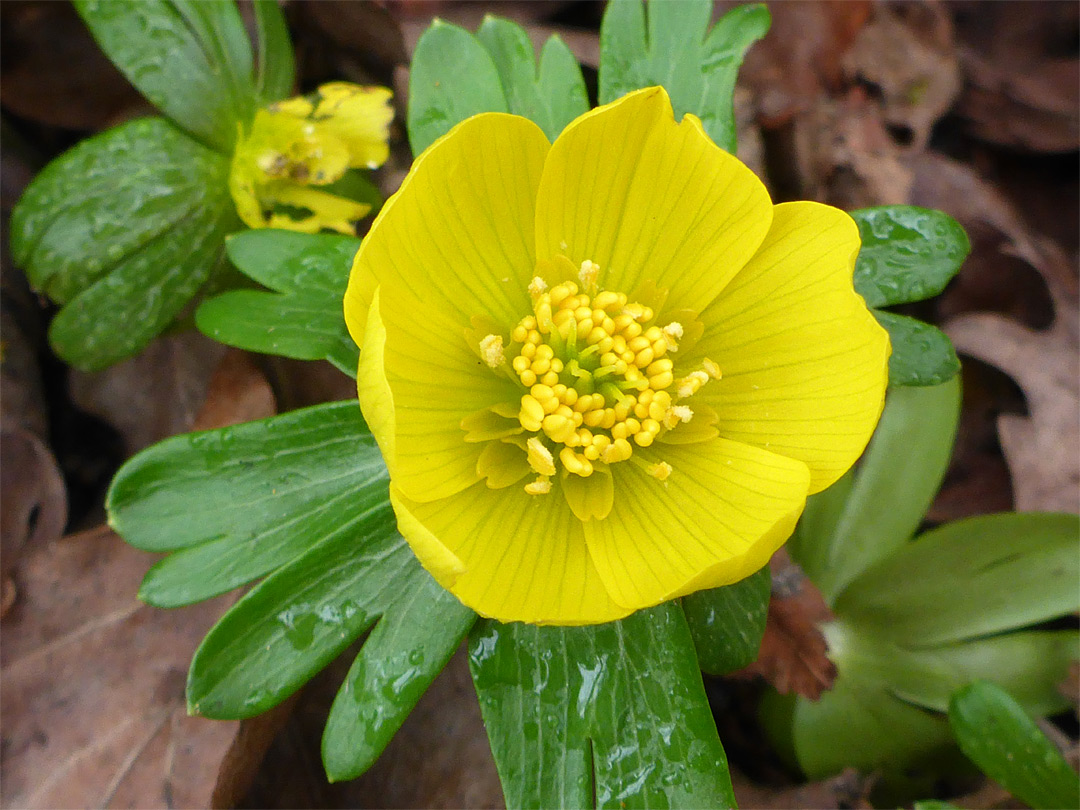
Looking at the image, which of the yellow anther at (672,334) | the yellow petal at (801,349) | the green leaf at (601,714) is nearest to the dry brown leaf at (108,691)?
the green leaf at (601,714)

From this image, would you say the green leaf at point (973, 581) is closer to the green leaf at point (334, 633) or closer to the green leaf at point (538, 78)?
the green leaf at point (334, 633)

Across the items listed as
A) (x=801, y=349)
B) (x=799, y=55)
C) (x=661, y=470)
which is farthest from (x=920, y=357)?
(x=799, y=55)

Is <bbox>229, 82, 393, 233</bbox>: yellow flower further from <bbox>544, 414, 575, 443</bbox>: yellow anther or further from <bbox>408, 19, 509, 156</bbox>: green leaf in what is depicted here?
<bbox>544, 414, 575, 443</bbox>: yellow anther

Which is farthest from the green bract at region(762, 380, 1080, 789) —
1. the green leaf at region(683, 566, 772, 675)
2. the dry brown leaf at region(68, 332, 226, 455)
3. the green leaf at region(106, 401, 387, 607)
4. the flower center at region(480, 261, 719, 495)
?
the dry brown leaf at region(68, 332, 226, 455)

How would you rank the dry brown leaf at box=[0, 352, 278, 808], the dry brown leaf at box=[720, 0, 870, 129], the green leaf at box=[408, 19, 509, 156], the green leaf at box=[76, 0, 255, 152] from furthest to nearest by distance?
Result: the dry brown leaf at box=[720, 0, 870, 129]
the green leaf at box=[76, 0, 255, 152]
the dry brown leaf at box=[0, 352, 278, 808]
the green leaf at box=[408, 19, 509, 156]

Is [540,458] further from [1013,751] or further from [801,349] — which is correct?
[1013,751]

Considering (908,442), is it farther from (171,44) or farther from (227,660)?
(171,44)

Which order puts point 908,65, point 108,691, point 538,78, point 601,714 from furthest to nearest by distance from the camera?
point 908,65
point 108,691
point 538,78
point 601,714
